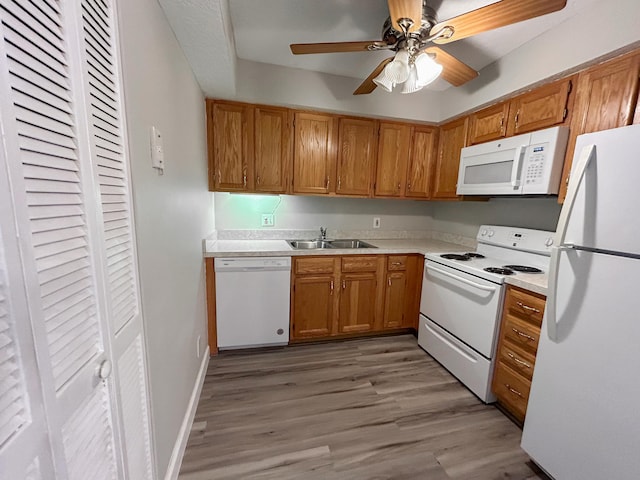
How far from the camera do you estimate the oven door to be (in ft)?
5.70

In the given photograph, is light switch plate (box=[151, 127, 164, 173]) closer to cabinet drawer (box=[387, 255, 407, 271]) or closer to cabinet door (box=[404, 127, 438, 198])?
cabinet drawer (box=[387, 255, 407, 271])

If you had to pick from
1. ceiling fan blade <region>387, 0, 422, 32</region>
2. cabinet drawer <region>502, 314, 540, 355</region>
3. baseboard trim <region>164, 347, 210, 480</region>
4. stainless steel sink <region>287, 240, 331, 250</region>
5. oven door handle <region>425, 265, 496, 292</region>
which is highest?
ceiling fan blade <region>387, 0, 422, 32</region>

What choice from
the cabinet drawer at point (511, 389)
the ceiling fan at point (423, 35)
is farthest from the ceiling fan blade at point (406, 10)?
the cabinet drawer at point (511, 389)

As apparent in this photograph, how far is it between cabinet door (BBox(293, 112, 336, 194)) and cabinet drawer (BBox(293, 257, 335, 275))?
68 centimetres

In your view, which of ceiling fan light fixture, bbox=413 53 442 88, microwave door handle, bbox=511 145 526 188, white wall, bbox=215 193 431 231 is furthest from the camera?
white wall, bbox=215 193 431 231

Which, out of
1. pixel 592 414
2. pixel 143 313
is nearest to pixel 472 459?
pixel 592 414

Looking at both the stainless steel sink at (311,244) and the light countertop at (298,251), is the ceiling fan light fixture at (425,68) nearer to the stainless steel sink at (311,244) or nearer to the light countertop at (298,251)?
the light countertop at (298,251)

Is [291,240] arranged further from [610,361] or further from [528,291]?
[610,361]

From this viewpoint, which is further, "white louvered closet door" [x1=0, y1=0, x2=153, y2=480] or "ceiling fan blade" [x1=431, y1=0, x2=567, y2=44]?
"ceiling fan blade" [x1=431, y1=0, x2=567, y2=44]

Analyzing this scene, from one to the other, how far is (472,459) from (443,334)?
0.88 meters

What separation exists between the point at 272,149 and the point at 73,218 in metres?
1.95

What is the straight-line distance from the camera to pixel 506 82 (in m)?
2.00

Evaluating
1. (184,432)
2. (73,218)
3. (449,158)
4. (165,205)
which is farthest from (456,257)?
(73,218)

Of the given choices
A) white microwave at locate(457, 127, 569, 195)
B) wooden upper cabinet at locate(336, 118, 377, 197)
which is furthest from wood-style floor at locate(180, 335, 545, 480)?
wooden upper cabinet at locate(336, 118, 377, 197)
